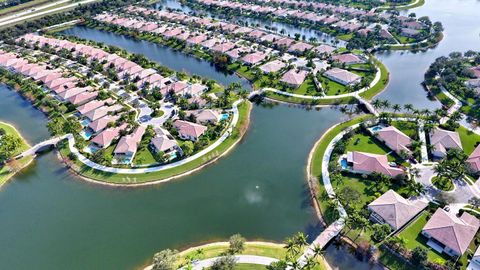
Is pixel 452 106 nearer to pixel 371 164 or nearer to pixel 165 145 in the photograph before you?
pixel 371 164

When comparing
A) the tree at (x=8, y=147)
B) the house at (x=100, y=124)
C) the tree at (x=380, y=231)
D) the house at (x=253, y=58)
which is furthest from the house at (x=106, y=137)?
the tree at (x=380, y=231)

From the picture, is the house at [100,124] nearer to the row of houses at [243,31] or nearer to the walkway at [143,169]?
the walkway at [143,169]

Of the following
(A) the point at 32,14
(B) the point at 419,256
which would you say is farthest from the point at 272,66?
(A) the point at 32,14

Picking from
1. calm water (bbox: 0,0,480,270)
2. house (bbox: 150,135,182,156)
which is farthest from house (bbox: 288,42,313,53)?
house (bbox: 150,135,182,156)

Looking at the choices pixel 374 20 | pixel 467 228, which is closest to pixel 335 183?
pixel 467 228

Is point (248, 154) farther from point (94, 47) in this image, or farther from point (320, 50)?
point (94, 47)

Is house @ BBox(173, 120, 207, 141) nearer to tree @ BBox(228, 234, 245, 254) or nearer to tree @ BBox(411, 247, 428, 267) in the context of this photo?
tree @ BBox(228, 234, 245, 254)

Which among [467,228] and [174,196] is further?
[174,196]
